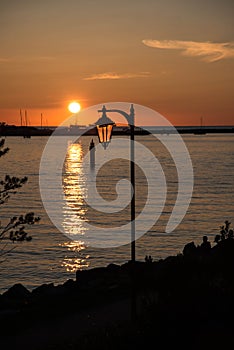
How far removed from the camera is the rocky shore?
1170cm

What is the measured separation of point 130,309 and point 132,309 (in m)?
3.50

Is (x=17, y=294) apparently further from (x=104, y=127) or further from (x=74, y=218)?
(x=74, y=218)

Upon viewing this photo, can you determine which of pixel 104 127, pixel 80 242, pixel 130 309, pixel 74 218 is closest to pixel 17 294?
pixel 130 309

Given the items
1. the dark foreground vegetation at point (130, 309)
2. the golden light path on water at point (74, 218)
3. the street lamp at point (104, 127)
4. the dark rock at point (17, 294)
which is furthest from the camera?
the golden light path on water at point (74, 218)

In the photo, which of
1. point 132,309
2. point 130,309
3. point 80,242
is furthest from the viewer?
point 80,242

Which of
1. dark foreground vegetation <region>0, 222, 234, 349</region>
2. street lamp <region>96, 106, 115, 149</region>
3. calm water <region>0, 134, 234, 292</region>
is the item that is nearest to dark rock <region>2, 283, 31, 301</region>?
dark foreground vegetation <region>0, 222, 234, 349</region>

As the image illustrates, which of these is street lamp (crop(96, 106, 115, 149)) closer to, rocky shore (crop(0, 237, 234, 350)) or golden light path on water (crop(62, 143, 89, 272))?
rocky shore (crop(0, 237, 234, 350))

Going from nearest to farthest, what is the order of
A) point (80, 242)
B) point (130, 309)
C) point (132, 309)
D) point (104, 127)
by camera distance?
point (104, 127)
point (132, 309)
point (130, 309)
point (80, 242)

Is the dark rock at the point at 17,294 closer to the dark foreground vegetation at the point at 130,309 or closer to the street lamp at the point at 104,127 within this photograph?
the dark foreground vegetation at the point at 130,309

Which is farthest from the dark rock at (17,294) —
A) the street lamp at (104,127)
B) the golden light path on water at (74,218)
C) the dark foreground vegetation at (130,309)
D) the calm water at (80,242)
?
the street lamp at (104,127)

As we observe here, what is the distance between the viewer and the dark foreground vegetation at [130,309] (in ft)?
38.2

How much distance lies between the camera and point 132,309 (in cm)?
1433

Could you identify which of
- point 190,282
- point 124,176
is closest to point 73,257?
point 190,282

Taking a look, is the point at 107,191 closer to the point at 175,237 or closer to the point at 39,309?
the point at 175,237
